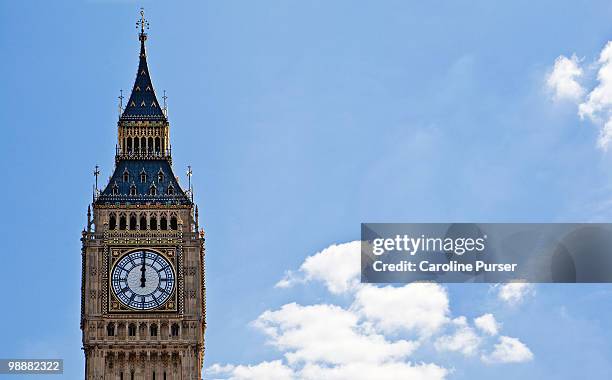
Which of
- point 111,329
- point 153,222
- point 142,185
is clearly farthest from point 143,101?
point 111,329

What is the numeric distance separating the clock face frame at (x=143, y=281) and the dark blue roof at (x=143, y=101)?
12.3m

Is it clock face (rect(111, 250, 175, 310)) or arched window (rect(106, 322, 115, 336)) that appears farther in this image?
clock face (rect(111, 250, 175, 310))

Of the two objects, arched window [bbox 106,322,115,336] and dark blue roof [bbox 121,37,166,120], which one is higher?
dark blue roof [bbox 121,37,166,120]

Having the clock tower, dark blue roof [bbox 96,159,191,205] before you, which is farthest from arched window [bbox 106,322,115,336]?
dark blue roof [bbox 96,159,191,205]

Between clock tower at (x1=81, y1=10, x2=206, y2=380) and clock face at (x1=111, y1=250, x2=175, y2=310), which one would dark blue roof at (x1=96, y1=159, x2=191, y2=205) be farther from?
clock face at (x1=111, y1=250, x2=175, y2=310)

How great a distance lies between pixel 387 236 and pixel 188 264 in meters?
33.0

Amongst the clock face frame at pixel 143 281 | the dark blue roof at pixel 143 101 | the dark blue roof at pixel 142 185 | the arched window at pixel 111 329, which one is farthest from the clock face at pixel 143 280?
the dark blue roof at pixel 143 101

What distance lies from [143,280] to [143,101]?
16082 millimetres

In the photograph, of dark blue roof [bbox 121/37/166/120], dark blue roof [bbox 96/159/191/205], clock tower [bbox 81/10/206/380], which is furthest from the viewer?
dark blue roof [bbox 121/37/166/120]

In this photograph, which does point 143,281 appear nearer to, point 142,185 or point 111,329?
point 111,329

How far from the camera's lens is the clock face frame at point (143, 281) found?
136750mm

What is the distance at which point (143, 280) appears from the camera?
137375 mm

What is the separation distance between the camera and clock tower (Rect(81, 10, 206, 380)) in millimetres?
136125

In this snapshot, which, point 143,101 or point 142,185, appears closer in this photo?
point 142,185
